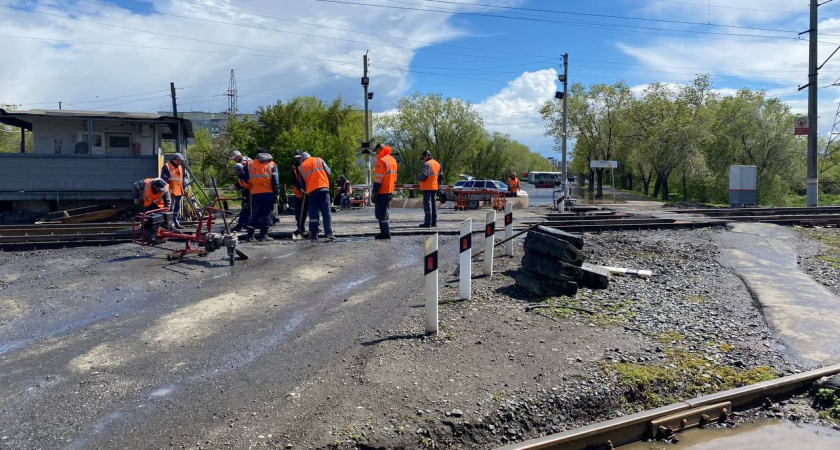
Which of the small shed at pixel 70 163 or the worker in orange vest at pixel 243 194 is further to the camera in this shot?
the small shed at pixel 70 163

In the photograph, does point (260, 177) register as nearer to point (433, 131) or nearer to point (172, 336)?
point (172, 336)

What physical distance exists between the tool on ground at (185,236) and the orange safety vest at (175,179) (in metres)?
2.15

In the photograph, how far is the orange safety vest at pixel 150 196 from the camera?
38.6 feet

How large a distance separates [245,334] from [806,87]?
30.0 m

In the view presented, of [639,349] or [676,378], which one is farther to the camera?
[639,349]

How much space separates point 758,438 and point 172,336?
208 inches

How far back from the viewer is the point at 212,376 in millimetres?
5078

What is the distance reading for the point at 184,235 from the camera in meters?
10.5

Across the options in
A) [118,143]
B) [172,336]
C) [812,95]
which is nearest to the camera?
[172,336]

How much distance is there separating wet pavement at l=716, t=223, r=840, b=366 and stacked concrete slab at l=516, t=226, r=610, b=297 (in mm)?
2345

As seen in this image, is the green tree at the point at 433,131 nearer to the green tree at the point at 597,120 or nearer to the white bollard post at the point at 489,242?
the green tree at the point at 597,120

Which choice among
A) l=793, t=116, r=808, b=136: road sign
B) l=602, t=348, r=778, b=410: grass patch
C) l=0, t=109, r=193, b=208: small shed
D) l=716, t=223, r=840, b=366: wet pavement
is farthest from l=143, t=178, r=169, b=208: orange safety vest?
l=793, t=116, r=808, b=136: road sign

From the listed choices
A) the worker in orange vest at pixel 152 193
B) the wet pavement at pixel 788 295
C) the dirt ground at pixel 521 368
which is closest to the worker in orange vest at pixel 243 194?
the worker in orange vest at pixel 152 193

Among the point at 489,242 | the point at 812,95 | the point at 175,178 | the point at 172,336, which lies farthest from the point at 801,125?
the point at 172,336
